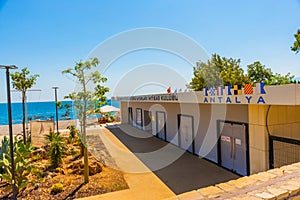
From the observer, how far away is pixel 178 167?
8.73 metres

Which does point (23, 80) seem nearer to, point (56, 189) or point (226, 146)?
point (56, 189)

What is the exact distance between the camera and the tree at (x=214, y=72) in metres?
31.9

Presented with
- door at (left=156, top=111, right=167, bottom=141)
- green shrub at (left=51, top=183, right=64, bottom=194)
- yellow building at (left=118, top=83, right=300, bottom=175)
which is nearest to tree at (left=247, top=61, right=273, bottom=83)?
door at (left=156, top=111, right=167, bottom=141)

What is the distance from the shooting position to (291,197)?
77.5 inches

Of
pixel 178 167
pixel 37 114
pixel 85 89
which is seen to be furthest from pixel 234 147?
pixel 37 114

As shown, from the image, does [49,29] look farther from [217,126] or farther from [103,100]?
[217,126]

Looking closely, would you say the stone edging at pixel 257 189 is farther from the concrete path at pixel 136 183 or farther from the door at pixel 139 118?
the door at pixel 139 118

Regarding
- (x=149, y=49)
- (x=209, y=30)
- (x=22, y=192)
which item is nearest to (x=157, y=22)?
(x=149, y=49)

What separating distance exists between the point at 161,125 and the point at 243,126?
7.79 meters

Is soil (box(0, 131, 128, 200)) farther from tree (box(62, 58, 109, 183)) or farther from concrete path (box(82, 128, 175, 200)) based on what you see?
tree (box(62, 58, 109, 183))

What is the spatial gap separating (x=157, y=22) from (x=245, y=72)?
88.9ft

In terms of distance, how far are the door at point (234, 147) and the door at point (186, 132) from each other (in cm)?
212

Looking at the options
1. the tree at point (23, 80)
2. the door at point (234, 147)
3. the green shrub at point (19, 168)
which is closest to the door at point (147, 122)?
the tree at point (23, 80)

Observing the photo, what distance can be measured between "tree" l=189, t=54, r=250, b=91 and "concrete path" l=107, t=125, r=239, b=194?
829 inches
